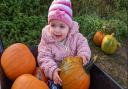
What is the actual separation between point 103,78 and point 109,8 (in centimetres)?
389

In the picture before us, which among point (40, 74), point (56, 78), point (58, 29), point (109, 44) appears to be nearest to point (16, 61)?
point (40, 74)

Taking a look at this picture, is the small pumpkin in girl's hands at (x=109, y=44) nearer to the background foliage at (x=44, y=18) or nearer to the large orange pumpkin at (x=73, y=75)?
the background foliage at (x=44, y=18)

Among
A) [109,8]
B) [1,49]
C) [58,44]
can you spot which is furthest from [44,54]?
[109,8]

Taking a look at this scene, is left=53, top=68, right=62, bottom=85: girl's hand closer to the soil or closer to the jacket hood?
the jacket hood

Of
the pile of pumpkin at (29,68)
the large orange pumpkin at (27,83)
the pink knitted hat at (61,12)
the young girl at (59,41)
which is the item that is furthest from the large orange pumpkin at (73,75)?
the pink knitted hat at (61,12)

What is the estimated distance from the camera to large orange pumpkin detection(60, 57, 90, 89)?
2.76m

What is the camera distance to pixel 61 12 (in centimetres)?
298

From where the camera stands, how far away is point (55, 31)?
299cm

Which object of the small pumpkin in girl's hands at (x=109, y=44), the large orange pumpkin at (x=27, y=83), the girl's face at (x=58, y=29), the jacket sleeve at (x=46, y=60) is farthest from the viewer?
the small pumpkin in girl's hands at (x=109, y=44)

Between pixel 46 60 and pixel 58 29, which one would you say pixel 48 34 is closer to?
pixel 58 29

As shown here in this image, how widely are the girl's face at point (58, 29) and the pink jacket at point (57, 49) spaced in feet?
0.18

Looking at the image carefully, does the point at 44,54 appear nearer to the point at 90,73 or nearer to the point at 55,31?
the point at 55,31

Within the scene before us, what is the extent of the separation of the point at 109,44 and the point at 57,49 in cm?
230

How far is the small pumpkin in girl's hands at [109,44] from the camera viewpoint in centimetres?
521
